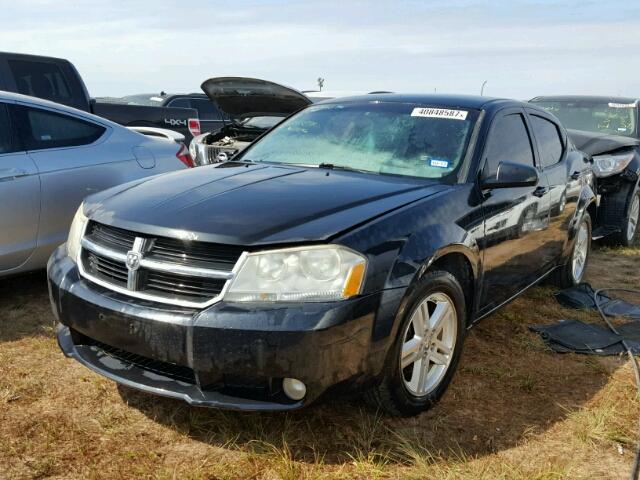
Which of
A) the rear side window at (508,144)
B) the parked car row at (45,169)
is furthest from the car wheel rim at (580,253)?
the parked car row at (45,169)

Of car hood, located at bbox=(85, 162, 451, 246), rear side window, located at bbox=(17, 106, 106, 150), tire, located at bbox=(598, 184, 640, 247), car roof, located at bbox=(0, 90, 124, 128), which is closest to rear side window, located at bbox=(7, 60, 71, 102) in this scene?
car roof, located at bbox=(0, 90, 124, 128)

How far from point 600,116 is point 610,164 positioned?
6.25 ft

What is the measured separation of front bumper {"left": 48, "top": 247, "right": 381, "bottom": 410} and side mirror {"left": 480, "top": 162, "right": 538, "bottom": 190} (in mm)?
1232

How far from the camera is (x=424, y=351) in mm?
3031

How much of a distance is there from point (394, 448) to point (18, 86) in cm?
622

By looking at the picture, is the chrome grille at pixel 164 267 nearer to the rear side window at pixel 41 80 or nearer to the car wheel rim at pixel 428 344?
the car wheel rim at pixel 428 344

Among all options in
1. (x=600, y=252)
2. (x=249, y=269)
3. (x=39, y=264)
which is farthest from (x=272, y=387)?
(x=600, y=252)

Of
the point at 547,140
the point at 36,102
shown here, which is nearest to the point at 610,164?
the point at 547,140

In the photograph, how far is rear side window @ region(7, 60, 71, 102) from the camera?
715 centimetres

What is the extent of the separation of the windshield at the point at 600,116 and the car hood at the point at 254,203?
5966 mm

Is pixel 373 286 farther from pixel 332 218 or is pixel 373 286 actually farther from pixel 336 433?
pixel 336 433

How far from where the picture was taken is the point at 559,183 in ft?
14.9

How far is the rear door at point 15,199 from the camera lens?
4.16 meters

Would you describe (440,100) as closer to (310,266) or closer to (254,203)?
(254,203)
